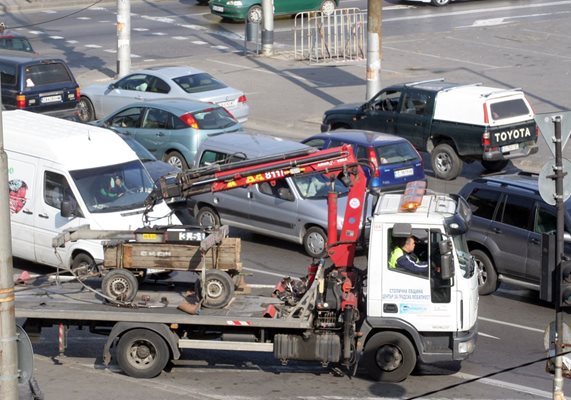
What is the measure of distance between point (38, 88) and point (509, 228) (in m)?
14.5

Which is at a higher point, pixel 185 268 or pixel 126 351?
pixel 185 268

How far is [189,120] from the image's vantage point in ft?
77.7

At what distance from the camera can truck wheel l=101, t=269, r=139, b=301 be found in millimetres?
14070

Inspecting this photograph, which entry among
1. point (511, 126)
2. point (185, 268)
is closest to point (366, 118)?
point (511, 126)

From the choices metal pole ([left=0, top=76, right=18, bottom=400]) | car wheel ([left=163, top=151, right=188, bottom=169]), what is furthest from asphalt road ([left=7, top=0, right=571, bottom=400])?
metal pole ([left=0, top=76, right=18, bottom=400])

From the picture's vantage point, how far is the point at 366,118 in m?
25.4

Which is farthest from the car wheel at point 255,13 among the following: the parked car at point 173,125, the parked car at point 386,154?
the parked car at point 386,154

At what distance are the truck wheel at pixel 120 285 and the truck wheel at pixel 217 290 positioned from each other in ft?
2.95

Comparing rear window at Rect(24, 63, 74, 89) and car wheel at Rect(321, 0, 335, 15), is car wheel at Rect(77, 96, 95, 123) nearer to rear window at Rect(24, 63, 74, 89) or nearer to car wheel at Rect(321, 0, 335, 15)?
rear window at Rect(24, 63, 74, 89)

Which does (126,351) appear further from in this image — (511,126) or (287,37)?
(287,37)

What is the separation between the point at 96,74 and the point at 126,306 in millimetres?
21653

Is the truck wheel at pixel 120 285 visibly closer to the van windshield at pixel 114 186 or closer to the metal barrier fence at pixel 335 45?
the van windshield at pixel 114 186

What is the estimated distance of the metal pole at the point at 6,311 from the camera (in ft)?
32.6

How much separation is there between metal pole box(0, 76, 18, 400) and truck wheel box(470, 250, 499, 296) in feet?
29.7
